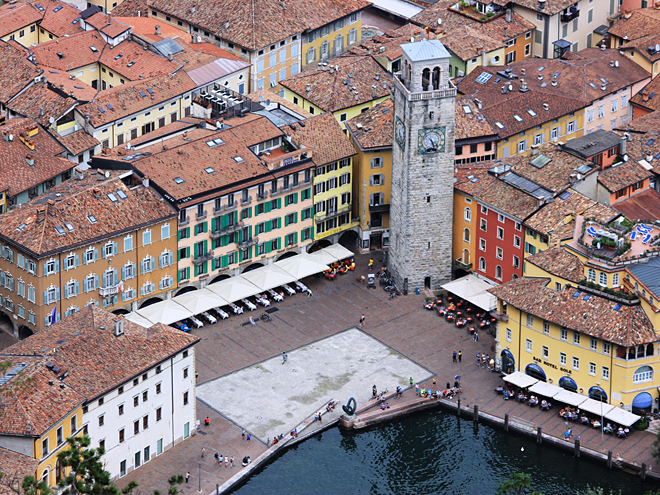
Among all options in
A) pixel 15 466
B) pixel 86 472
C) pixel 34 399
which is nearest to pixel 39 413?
pixel 34 399

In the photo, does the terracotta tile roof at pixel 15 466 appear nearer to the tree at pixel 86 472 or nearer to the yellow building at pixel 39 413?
the yellow building at pixel 39 413

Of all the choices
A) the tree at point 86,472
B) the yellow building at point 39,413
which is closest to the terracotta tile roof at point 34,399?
the yellow building at point 39,413

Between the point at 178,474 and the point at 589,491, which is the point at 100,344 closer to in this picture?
the point at 178,474

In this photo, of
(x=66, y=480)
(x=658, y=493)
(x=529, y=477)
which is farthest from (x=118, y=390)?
(x=658, y=493)

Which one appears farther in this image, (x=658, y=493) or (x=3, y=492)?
(x=658, y=493)

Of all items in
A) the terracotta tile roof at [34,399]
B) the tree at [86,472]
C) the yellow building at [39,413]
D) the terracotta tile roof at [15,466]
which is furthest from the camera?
the terracotta tile roof at [34,399]

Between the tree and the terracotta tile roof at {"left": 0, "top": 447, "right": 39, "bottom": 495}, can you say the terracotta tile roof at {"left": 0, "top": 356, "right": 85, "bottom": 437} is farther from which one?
the tree
